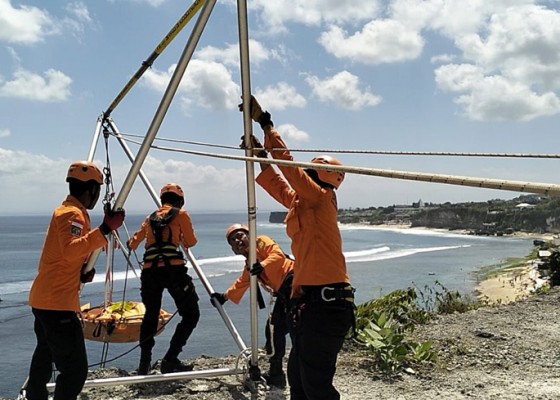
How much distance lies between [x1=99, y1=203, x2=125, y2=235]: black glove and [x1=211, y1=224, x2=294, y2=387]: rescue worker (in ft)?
4.92

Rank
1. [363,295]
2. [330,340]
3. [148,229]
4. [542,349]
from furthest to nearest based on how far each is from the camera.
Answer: [363,295]
[542,349]
[148,229]
[330,340]

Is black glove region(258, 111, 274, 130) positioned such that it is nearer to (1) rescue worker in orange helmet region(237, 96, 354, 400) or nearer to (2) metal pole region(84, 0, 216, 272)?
(1) rescue worker in orange helmet region(237, 96, 354, 400)

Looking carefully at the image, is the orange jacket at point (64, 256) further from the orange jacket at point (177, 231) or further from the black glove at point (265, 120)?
the orange jacket at point (177, 231)

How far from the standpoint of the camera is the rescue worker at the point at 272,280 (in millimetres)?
5145

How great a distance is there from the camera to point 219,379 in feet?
18.6

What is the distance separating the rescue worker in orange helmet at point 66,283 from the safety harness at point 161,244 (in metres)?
2.02

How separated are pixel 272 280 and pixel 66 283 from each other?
2.04 meters

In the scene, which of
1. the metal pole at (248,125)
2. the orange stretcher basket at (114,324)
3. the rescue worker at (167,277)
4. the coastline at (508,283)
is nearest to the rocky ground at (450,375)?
the orange stretcher basket at (114,324)

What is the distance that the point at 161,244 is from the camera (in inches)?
237

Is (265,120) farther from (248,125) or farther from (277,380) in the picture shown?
(277,380)

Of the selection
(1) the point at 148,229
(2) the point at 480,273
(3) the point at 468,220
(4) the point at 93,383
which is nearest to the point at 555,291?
(1) the point at 148,229

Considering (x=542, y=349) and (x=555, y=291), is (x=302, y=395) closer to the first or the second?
(x=542, y=349)

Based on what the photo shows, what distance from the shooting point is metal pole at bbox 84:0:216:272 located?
417cm

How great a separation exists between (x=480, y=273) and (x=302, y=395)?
3349 cm
